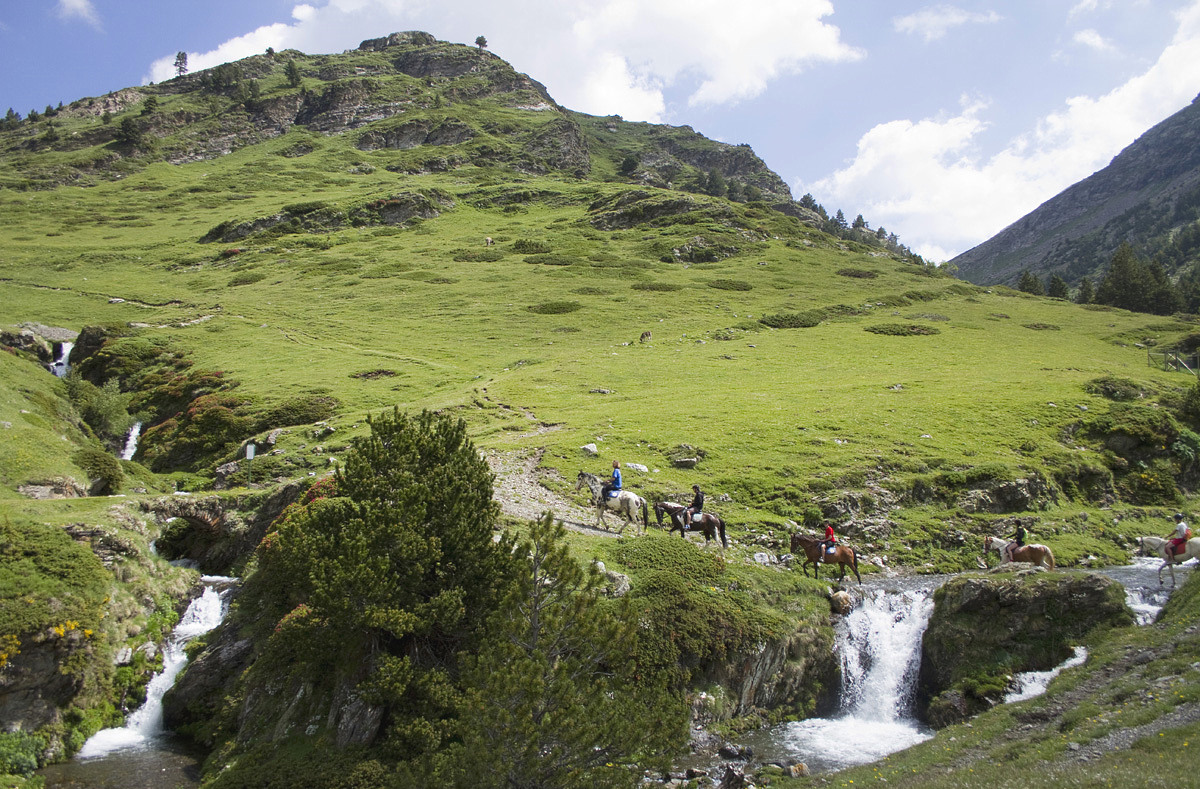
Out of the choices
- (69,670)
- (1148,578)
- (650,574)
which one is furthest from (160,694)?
(1148,578)

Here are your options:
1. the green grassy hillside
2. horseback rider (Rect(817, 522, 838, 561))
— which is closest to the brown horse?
the green grassy hillside

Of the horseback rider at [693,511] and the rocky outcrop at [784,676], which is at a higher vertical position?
the horseback rider at [693,511]

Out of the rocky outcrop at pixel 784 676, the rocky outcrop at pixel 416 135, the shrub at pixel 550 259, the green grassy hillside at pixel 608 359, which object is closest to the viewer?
the rocky outcrop at pixel 784 676

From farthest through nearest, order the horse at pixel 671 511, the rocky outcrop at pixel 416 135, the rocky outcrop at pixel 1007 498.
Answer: the rocky outcrop at pixel 416 135 → the rocky outcrop at pixel 1007 498 → the horse at pixel 671 511

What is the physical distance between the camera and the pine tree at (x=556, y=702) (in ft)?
36.5

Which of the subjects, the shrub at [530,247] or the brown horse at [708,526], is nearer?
the brown horse at [708,526]

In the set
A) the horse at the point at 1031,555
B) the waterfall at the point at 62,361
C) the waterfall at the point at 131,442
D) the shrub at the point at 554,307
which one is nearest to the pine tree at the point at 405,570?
the horse at the point at 1031,555

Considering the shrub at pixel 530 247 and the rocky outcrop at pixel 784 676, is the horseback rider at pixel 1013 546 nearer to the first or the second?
the rocky outcrop at pixel 784 676

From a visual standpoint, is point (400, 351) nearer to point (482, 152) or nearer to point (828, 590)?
point (828, 590)

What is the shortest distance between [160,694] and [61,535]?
667 centimetres

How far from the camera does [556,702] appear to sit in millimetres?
11805

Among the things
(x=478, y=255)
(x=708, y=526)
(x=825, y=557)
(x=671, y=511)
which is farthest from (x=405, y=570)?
(x=478, y=255)

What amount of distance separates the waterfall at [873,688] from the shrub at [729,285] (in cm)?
6909

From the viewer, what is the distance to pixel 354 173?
16712 cm
